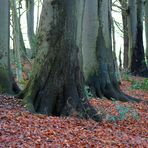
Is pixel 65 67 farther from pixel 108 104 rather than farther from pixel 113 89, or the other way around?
pixel 113 89

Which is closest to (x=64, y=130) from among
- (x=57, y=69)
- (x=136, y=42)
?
(x=57, y=69)

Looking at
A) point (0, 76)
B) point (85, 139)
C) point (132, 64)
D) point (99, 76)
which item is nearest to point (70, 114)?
point (85, 139)

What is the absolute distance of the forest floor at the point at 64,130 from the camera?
6.70m

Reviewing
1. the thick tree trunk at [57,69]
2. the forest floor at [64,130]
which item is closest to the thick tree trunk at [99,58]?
the forest floor at [64,130]

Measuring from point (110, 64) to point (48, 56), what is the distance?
5594 mm

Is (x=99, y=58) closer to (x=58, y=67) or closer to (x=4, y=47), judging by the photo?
(x=4, y=47)

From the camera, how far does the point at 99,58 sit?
14.1 meters

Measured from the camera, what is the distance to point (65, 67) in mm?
9227

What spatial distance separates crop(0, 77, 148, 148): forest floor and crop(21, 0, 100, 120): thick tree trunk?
15.8 inches

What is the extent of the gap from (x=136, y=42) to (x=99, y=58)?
33.5 feet

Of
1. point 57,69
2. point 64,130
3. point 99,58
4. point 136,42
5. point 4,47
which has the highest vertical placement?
point 136,42

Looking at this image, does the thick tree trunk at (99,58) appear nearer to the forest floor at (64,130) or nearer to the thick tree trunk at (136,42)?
the forest floor at (64,130)

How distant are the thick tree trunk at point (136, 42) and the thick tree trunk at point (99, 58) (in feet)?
31.2

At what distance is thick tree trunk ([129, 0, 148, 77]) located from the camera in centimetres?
2367
